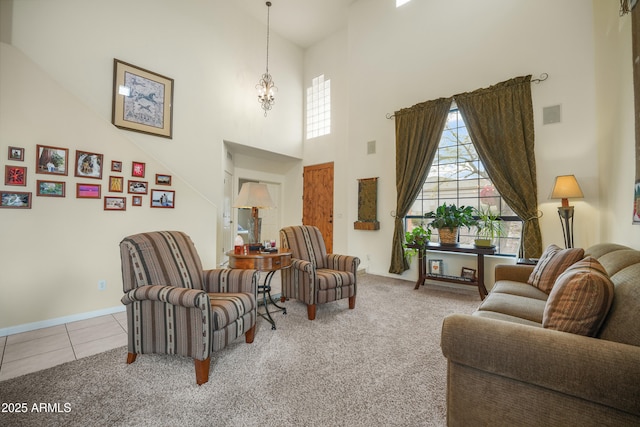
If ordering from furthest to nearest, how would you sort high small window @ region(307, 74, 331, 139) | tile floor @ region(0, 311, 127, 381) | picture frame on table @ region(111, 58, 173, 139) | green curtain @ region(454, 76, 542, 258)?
high small window @ region(307, 74, 331, 139) → picture frame on table @ region(111, 58, 173, 139) → green curtain @ region(454, 76, 542, 258) → tile floor @ region(0, 311, 127, 381)

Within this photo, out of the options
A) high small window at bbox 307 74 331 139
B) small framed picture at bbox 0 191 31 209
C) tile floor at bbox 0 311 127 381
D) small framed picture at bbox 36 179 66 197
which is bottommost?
tile floor at bbox 0 311 127 381

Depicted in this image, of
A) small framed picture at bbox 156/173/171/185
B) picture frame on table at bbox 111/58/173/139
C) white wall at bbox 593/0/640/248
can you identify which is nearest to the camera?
white wall at bbox 593/0/640/248

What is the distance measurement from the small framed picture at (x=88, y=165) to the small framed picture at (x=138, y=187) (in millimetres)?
334

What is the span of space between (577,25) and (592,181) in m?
1.98

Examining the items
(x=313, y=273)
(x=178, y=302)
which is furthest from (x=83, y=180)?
(x=313, y=273)

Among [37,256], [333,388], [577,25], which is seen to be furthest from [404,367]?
[577,25]

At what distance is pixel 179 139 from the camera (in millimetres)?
4504

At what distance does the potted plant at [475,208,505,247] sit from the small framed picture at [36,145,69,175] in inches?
204

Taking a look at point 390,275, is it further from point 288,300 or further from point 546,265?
point 546,265

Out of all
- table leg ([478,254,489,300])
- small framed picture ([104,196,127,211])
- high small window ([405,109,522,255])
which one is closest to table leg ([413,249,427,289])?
high small window ([405,109,522,255])

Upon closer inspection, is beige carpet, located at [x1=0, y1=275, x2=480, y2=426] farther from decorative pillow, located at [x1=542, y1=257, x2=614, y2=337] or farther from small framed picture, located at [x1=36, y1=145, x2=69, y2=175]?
small framed picture, located at [x1=36, y1=145, x2=69, y2=175]

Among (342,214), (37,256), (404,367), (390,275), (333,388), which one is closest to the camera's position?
(333,388)

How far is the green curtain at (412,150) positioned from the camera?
438 centimetres

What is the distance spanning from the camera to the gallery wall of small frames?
2.62 metres
